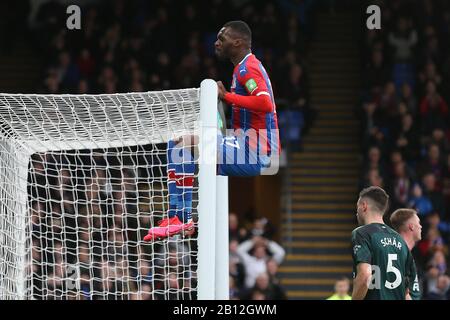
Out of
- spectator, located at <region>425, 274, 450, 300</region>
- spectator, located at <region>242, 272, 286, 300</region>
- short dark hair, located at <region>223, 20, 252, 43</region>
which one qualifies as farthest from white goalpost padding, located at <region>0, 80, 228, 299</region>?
spectator, located at <region>425, 274, 450, 300</region>

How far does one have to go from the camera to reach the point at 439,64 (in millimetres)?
15008

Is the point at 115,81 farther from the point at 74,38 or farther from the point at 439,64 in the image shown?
the point at 439,64

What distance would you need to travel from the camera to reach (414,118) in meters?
14.3

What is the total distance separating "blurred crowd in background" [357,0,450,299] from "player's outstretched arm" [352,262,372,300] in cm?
568

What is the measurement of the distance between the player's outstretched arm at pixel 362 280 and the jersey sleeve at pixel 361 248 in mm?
34

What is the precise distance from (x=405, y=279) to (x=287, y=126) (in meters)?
7.51

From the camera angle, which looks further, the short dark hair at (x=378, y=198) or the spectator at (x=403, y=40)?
the spectator at (x=403, y=40)

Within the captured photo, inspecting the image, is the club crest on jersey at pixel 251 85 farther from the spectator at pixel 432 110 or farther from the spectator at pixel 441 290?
the spectator at pixel 432 110

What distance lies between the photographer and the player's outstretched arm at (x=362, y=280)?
6.51 m

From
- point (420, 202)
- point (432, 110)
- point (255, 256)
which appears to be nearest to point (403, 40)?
point (432, 110)

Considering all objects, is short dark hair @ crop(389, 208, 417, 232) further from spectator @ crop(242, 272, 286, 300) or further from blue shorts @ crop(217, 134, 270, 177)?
spectator @ crop(242, 272, 286, 300)

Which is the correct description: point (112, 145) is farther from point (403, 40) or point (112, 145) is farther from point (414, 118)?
point (403, 40)

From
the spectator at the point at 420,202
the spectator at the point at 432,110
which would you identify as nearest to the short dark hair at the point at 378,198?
the spectator at the point at 420,202
